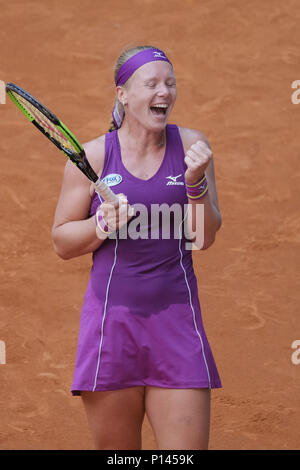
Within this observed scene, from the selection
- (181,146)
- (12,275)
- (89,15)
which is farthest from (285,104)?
(181,146)

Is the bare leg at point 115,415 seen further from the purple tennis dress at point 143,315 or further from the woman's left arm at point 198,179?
the woman's left arm at point 198,179

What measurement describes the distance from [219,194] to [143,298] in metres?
4.97

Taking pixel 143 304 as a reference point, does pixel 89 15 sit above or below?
above

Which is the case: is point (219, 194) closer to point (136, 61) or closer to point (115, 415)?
point (136, 61)

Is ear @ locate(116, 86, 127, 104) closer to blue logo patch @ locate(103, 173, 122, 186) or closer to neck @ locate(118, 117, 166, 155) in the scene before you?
neck @ locate(118, 117, 166, 155)

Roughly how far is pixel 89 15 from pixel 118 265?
7181 mm

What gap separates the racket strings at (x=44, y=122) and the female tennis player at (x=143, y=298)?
0.32 feet

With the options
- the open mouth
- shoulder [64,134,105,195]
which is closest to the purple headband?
the open mouth

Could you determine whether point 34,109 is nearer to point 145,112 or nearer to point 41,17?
point 145,112

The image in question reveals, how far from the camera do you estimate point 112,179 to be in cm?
327

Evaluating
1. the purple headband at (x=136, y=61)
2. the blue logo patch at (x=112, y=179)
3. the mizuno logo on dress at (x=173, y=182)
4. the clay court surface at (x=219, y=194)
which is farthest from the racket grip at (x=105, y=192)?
the clay court surface at (x=219, y=194)

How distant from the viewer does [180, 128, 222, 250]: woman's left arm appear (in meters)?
3.12

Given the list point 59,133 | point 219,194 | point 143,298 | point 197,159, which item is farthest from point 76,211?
point 219,194

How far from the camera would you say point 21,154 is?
28.2 feet
